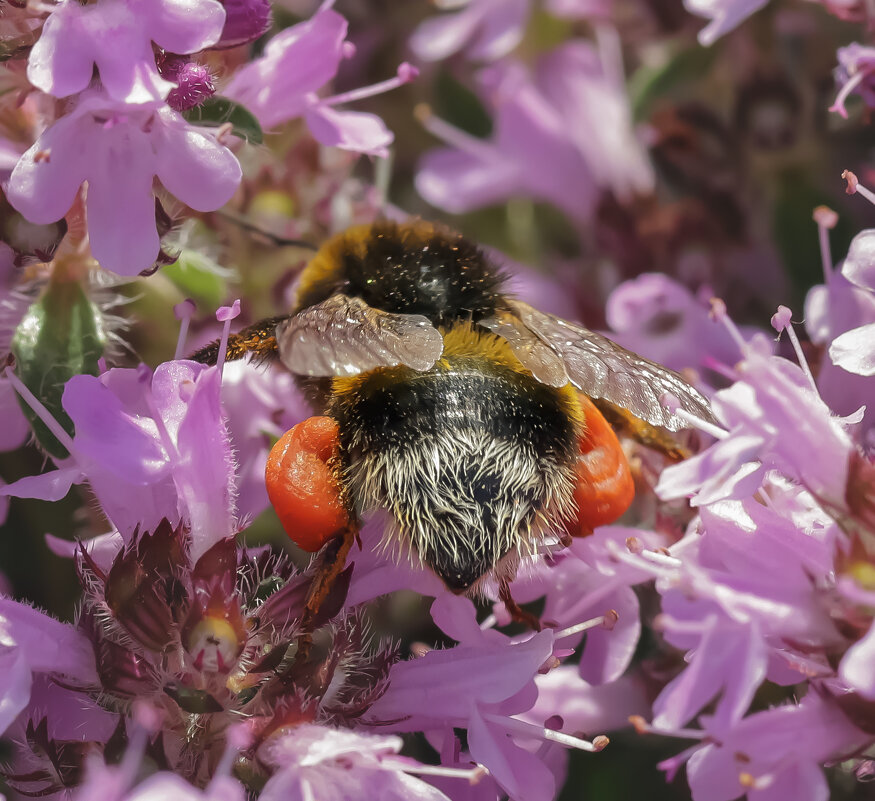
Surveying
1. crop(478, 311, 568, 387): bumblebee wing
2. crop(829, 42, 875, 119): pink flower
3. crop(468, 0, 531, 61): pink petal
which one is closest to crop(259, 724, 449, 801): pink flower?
crop(478, 311, 568, 387): bumblebee wing

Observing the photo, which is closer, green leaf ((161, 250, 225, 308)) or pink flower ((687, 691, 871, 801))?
pink flower ((687, 691, 871, 801))

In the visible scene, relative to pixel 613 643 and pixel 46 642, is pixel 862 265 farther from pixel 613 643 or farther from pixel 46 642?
pixel 46 642

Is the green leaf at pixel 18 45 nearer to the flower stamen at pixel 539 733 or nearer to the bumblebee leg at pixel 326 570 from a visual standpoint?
the bumblebee leg at pixel 326 570

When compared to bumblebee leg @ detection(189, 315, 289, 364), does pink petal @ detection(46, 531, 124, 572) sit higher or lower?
lower

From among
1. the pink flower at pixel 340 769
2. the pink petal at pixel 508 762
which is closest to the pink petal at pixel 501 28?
the pink petal at pixel 508 762

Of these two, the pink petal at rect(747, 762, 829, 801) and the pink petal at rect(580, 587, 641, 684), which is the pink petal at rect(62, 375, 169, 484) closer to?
the pink petal at rect(580, 587, 641, 684)

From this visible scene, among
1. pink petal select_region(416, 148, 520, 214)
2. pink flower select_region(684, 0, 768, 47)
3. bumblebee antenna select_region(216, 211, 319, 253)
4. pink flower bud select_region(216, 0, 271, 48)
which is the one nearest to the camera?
pink flower bud select_region(216, 0, 271, 48)

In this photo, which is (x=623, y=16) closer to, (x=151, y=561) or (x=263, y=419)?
(x=263, y=419)
